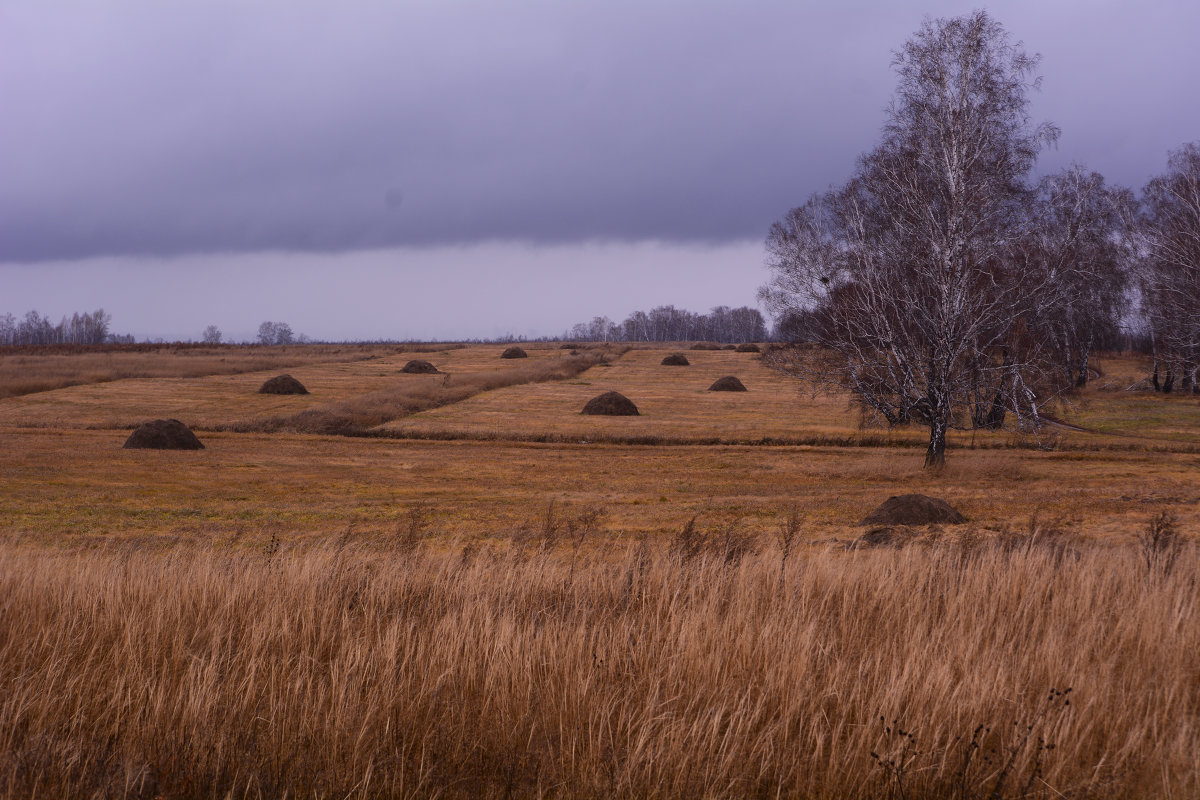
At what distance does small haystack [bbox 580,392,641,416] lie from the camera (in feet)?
144

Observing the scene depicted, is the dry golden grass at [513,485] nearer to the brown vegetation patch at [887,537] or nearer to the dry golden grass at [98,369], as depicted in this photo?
the brown vegetation patch at [887,537]

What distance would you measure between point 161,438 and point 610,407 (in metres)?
21.5

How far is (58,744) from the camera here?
4.79 metres

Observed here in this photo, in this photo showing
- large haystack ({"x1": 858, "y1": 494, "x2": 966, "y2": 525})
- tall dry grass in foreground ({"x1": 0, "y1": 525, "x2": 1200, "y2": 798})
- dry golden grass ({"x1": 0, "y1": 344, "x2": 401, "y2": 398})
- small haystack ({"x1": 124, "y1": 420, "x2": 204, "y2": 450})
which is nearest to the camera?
tall dry grass in foreground ({"x1": 0, "y1": 525, "x2": 1200, "y2": 798})

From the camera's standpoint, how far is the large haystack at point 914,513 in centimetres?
1595

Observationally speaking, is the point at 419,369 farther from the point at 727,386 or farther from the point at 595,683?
the point at 595,683

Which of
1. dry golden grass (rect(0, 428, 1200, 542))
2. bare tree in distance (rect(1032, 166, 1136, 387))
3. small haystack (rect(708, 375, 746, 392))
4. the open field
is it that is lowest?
dry golden grass (rect(0, 428, 1200, 542))

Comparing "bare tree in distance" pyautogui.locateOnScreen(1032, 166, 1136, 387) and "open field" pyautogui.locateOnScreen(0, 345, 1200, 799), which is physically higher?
"bare tree in distance" pyautogui.locateOnScreen(1032, 166, 1136, 387)

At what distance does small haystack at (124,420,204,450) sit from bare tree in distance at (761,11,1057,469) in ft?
75.0

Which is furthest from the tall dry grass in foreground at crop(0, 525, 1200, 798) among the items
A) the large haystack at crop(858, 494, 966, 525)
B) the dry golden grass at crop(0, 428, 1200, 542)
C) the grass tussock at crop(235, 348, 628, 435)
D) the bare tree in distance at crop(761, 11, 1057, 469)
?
the grass tussock at crop(235, 348, 628, 435)

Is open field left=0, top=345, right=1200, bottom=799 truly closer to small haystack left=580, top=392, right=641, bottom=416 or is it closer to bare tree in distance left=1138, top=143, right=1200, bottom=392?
small haystack left=580, top=392, right=641, bottom=416

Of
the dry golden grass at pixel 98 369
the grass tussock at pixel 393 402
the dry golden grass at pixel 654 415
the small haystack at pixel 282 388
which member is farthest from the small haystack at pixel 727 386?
the dry golden grass at pixel 98 369

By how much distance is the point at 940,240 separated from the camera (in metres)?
22.4

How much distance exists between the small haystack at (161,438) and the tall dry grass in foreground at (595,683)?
2426 centimetres
